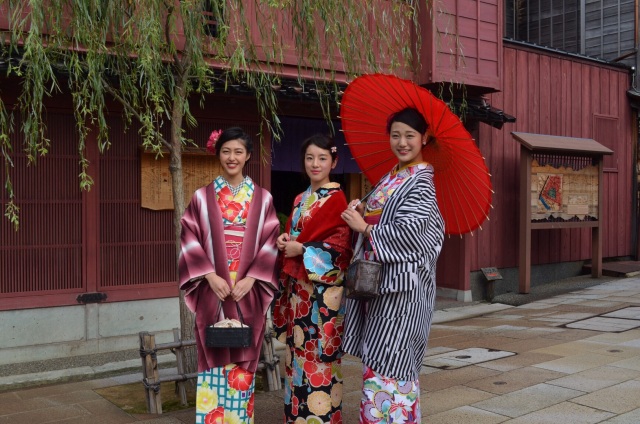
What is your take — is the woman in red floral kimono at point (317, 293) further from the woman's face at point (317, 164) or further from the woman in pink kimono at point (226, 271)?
the woman in pink kimono at point (226, 271)

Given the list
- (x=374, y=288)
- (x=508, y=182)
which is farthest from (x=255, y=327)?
(x=508, y=182)

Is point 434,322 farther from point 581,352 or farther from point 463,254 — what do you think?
point 581,352

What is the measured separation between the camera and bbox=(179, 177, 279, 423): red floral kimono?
13.0 ft

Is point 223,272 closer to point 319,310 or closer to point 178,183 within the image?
point 319,310

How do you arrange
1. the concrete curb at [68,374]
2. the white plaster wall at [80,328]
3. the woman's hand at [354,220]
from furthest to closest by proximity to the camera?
the white plaster wall at [80,328] < the concrete curb at [68,374] < the woman's hand at [354,220]

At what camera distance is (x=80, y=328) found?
731cm

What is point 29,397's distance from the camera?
575 cm

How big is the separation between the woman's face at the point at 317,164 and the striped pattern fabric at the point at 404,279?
560 millimetres

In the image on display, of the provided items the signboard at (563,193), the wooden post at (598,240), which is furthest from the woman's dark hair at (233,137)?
the wooden post at (598,240)

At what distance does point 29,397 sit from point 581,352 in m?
5.57

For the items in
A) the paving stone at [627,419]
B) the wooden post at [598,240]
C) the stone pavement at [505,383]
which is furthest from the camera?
the wooden post at [598,240]

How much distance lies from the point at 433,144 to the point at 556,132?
896cm

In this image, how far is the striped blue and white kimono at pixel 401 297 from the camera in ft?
12.1

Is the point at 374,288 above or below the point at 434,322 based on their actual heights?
above
